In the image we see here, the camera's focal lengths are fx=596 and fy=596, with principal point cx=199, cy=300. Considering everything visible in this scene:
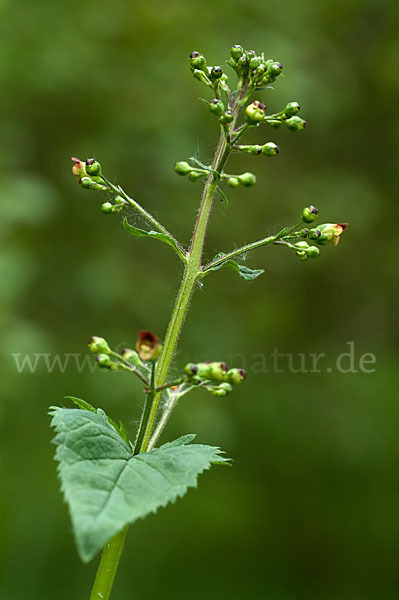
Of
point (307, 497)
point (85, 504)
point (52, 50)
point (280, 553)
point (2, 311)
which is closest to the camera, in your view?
point (85, 504)

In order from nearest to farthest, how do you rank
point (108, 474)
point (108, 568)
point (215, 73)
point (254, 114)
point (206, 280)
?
point (108, 474), point (108, 568), point (254, 114), point (215, 73), point (206, 280)

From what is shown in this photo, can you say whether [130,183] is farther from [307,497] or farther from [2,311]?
[307,497]

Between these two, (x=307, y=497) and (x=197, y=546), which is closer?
(x=197, y=546)

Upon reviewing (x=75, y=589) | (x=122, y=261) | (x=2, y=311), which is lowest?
(x=75, y=589)

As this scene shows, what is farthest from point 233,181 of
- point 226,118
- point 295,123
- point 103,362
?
point 103,362

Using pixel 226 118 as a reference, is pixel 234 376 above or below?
below

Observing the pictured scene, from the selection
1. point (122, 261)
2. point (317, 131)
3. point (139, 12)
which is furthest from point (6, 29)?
point (317, 131)

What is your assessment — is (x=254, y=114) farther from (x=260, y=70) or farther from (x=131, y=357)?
(x=131, y=357)
